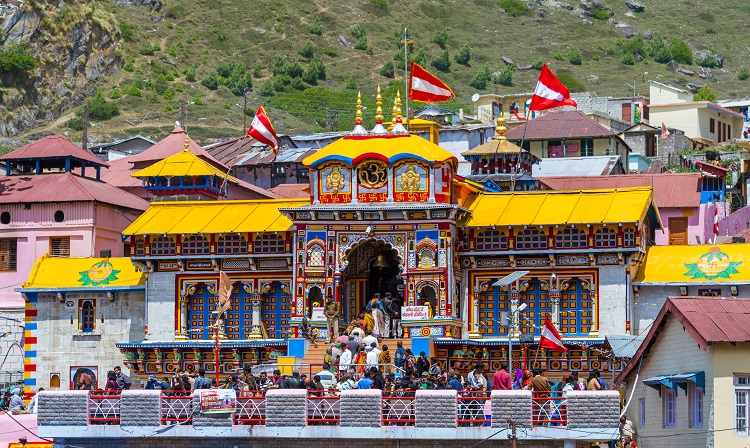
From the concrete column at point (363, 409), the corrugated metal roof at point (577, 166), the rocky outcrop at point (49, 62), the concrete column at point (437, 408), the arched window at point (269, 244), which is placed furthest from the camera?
the rocky outcrop at point (49, 62)

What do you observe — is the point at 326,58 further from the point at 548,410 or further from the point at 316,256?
the point at 548,410

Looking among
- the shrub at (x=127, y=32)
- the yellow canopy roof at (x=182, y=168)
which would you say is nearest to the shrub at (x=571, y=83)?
the shrub at (x=127, y=32)

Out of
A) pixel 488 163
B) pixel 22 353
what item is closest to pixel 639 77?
pixel 488 163

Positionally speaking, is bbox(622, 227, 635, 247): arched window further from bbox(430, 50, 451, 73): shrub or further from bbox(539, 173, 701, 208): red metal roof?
bbox(430, 50, 451, 73): shrub

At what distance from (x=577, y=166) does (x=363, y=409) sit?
46962 mm

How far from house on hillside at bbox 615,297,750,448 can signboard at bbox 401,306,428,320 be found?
10055 millimetres

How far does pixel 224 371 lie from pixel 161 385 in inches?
489

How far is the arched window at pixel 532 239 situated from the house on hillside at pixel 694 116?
220 feet

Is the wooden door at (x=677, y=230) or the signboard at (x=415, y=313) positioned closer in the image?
the signboard at (x=415, y=313)

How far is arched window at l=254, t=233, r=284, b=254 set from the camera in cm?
6100

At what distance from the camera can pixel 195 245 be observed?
6188 cm

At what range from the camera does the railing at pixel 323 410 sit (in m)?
45.0

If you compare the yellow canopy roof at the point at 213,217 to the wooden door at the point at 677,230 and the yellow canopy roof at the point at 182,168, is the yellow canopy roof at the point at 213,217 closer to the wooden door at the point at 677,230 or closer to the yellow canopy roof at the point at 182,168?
the yellow canopy roof at the point at 182,168

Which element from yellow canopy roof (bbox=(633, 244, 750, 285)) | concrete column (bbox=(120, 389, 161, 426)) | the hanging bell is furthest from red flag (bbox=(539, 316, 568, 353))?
concrete column (bbox=(120, 389, 161, 426))
